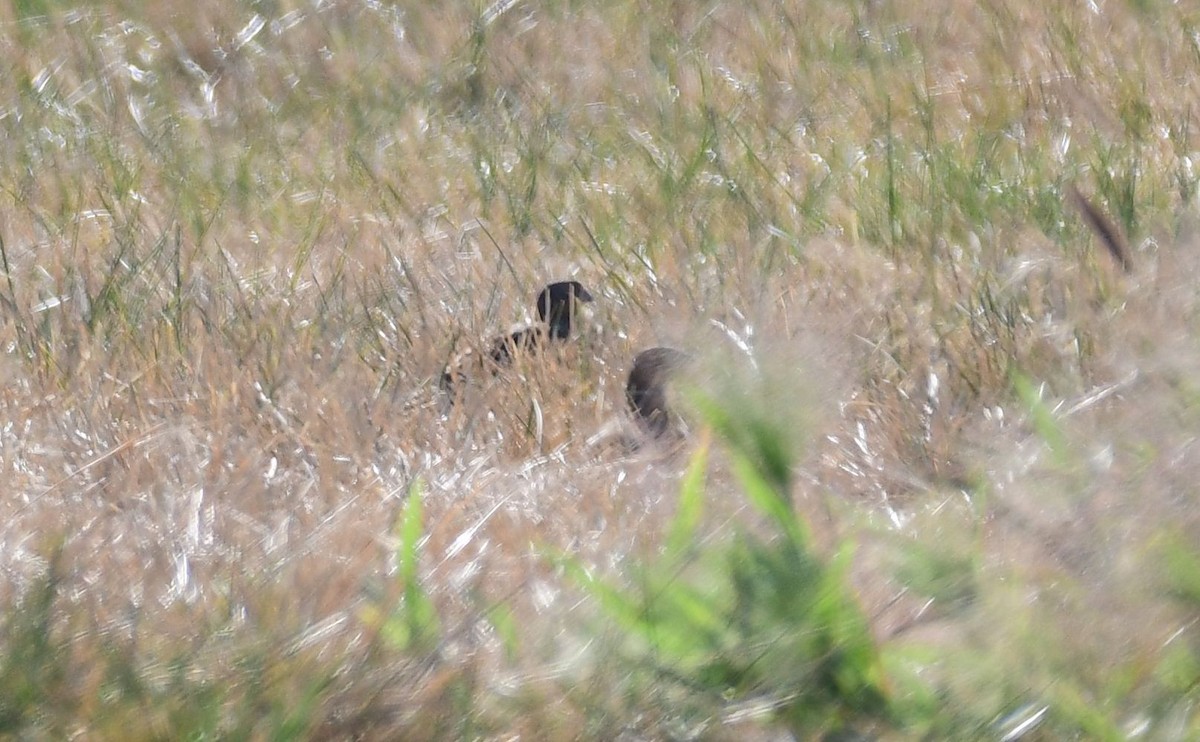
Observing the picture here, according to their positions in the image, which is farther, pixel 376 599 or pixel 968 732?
pixel 376 599

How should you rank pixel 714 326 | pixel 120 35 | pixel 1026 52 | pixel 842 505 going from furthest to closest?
pixel 120 35, pixel 1026 52, pixel 714 326, pixel 842 505

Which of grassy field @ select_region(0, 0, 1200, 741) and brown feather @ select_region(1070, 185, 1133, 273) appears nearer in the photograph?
grassy field @ select_region(0, 0, 1200, 741)

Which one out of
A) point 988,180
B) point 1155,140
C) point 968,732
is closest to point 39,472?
point 968,732

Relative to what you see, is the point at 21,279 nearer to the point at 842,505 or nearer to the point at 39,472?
the point at 39,472

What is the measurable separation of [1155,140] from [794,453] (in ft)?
7.34

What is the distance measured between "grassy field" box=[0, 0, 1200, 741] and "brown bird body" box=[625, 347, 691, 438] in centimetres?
4

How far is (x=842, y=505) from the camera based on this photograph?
2.05 meters

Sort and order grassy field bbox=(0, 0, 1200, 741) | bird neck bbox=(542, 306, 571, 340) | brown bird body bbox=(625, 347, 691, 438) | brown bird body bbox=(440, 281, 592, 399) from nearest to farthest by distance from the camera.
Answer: grassy field bbox=(0, 0, 1200, 741), brown bird body bbox=(625, 347, 691, 438), brown bird body bbox=(440, 281, 592, 399), bird neck bbox=(542, 306, 571, 340)

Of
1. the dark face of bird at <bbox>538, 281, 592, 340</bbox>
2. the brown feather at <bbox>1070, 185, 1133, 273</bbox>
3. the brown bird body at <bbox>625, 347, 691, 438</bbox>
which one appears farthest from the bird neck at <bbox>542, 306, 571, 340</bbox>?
the brown feather at <bbox>1070, 185, 1133, 273</bbox>

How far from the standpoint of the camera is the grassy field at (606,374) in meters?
1.67

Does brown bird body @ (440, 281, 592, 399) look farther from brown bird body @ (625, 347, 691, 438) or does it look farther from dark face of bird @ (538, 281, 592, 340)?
brown bird body @ (625, 347, 691, 438)

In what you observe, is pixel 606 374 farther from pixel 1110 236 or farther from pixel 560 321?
pixel 1110 236

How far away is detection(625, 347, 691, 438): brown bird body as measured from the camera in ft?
8.14

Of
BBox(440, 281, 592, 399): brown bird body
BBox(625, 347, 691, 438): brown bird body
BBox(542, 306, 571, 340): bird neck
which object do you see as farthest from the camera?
BBox(542, 306, 571, 340): bird neck
